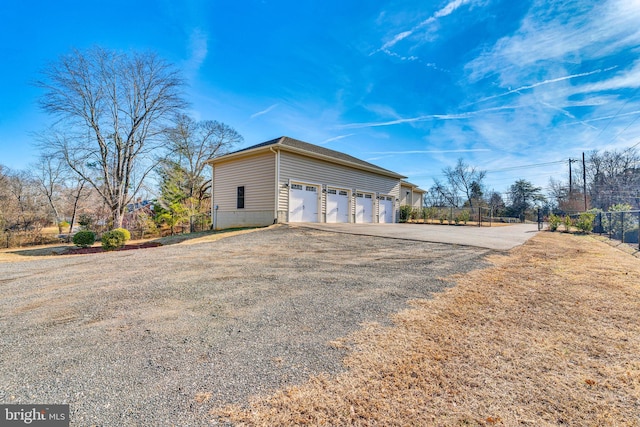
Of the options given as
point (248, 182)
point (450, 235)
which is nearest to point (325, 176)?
point (248, 182)

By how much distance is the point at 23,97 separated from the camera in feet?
44.7

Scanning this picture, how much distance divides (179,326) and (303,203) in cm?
1146

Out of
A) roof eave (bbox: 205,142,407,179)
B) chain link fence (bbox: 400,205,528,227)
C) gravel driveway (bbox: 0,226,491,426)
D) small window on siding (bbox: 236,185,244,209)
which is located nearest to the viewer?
gravel driveway (bbox: 0,226,491,426)

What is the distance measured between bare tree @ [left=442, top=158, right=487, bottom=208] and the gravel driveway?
39337mm

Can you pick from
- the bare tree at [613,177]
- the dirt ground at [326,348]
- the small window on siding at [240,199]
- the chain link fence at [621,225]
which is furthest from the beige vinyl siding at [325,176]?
the bare tree at [613,177]

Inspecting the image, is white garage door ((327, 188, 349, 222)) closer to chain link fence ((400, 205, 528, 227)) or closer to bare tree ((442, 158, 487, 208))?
chain link fence ((400, 205, 528, 227))

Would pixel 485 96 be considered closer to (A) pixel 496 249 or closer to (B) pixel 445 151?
(A) pixel 496 249

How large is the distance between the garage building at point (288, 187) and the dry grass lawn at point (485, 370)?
10622mm

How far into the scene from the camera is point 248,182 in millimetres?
14242

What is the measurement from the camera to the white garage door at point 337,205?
50.2ft

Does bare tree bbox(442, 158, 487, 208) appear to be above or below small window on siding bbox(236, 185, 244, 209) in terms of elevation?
above

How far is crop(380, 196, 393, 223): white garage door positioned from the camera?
19039 mm

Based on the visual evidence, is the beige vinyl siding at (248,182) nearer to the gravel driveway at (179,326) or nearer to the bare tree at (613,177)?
the gravel driveway at (179,326)

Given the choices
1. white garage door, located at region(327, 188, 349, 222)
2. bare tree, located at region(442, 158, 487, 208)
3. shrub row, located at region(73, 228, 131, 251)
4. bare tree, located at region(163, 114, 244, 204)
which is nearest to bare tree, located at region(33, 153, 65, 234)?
bare tree, located at region(163, 114, 244, 204)
